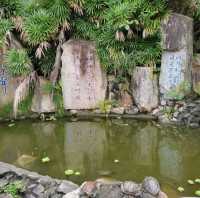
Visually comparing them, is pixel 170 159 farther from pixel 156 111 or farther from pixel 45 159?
pixel 45 159

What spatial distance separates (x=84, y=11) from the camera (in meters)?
8.08

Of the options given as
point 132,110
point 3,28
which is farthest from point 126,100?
point 3,28

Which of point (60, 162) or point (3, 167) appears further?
point (60, 162)

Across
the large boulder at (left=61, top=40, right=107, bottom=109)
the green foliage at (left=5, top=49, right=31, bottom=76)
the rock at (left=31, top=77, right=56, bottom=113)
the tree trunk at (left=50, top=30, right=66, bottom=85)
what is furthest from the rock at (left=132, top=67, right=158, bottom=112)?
the green foliage at (left=5, top=49, right=31, bottom=76)

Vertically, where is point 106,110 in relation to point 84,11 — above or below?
below

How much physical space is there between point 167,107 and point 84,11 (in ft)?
8.53

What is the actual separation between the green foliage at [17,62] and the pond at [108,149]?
3.47ft

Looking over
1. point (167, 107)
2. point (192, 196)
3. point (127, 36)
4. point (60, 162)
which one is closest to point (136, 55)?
point (127, 36)

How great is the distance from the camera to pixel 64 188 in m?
4.95

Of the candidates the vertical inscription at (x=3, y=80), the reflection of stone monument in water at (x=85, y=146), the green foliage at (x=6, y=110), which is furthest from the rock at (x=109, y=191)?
the vertical inscription at (x=3, y=80)

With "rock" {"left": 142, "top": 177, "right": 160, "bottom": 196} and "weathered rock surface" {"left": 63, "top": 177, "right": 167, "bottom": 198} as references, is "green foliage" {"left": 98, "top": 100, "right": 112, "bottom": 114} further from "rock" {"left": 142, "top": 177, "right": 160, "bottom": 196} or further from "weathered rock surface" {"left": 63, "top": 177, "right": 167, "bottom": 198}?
"rock" {"left": 142, "top": 177, "right": 160, "bottom": 196}

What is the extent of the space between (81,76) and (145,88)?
1.32m

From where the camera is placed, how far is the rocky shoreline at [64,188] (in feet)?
15.2

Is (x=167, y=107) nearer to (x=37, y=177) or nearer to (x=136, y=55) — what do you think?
(x=136, y=55)
